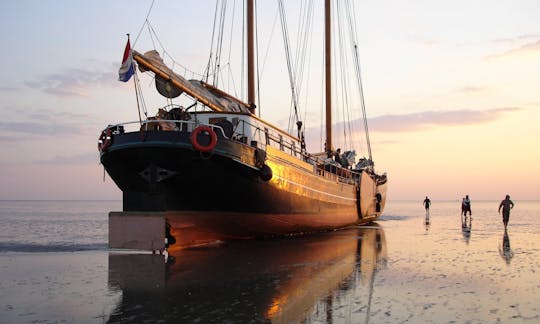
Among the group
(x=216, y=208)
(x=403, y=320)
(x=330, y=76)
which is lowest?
(x=403, y=320)

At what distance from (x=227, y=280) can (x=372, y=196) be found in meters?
26.0

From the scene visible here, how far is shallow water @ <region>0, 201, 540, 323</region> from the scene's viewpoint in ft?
24.4

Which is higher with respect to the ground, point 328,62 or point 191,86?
point 328,62

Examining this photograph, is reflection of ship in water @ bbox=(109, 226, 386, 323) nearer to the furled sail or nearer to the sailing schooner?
the sailing schooner

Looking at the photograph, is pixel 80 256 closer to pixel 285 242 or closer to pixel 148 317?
pixel 285 242

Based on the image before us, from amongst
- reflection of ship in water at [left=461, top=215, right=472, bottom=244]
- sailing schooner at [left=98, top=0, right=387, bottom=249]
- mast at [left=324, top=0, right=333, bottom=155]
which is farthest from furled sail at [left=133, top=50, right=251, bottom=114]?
mast at [left=324, top=0, right=333, bottom=155]

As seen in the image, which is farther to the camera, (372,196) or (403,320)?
(372,196)

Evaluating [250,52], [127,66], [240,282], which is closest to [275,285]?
[240,282]

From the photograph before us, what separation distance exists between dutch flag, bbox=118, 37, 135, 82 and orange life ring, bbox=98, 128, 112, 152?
6.17 feet

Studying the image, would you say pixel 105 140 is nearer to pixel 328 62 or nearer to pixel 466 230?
pixel 466 230

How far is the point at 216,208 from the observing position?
657 inches

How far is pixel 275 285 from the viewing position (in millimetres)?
9836

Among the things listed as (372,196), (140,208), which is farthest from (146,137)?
(372,196)

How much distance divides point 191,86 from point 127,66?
3.13 m
